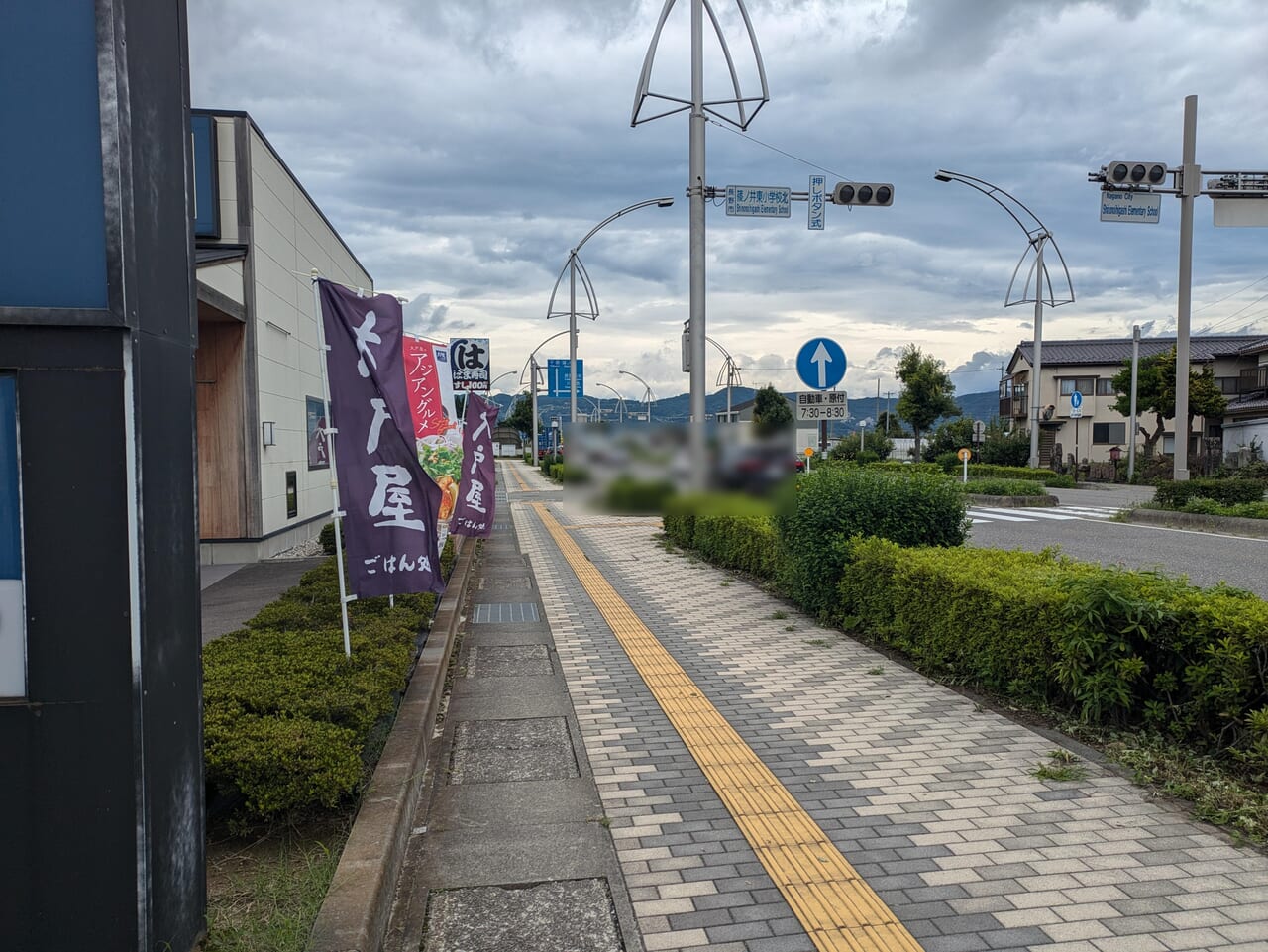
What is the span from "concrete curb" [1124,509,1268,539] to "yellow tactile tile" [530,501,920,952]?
14954 mm

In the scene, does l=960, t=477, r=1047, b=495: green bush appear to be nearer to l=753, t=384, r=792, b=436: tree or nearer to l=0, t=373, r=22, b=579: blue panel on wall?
l=0, t=373, r=22, b=579: blue panel on wall

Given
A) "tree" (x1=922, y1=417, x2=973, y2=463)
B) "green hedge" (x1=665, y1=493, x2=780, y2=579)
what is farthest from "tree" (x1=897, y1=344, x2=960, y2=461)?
"green hedge" (x1=665, y1=493, x2=780, y2=579)

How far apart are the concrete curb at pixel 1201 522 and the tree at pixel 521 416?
245 ft

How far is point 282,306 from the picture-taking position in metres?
15.8

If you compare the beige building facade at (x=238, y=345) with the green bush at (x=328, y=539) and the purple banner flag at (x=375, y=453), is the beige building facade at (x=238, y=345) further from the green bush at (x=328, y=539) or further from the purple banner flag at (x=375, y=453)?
the purple banner flag at (x=375, y=453)

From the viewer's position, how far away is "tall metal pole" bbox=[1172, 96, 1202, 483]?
16.8 meters

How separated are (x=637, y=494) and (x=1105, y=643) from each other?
33.2ft

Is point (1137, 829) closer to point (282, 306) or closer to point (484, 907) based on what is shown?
point (484, 907)

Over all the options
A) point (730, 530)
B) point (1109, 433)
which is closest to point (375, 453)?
point (730, 530)

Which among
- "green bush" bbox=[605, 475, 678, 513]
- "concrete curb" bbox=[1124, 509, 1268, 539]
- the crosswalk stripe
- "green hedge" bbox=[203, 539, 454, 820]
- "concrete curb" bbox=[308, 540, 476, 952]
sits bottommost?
the crosswalk stripe

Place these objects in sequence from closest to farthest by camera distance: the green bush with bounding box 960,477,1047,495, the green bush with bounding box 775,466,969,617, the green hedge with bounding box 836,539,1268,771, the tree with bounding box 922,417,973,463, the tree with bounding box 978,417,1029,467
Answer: the green hedge with bounding box 836,539,1268,771 → the green bush with bounding box 775,466,969,617 → the green bush with bounding box 960,477,1047,495 → the tree with bounding box 978,417,1029,467 → the tree with bounding box 922,417,973,463

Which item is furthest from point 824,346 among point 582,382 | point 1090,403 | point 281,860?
point 1090,403

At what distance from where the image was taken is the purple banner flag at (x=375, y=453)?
19.9ft

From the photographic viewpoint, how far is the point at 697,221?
42.2 feet
